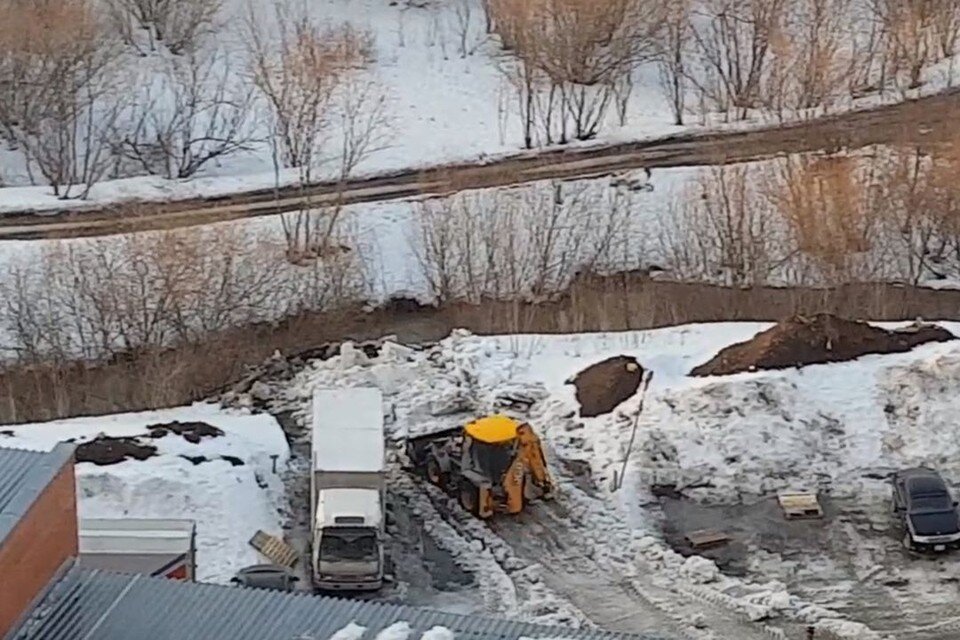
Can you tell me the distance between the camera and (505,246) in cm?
3659

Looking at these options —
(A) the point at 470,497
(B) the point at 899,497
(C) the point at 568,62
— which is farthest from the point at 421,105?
(B) the point at 899,497

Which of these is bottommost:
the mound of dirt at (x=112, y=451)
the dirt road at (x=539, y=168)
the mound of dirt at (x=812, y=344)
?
the mound of dirt at (x=112, y=451)

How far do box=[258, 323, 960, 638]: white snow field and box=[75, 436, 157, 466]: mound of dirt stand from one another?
410 centimetres

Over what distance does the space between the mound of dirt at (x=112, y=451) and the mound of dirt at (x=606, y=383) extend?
7783mm

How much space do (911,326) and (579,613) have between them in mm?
10931

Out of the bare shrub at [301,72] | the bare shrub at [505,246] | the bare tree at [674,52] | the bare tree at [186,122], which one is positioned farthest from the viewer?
the bare tree at [674,52]

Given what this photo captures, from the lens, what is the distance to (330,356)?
32.5 meters

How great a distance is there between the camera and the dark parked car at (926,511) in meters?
25.4

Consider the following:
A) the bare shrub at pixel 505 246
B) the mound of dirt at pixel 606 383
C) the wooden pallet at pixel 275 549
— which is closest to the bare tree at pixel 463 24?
the bare shrub at pixel 505 246

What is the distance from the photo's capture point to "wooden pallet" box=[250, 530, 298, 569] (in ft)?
82.4

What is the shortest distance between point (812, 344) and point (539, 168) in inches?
503

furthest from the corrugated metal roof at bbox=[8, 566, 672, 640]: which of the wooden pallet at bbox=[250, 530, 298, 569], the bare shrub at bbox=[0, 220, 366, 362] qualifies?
the bare shrub at bbox=[0, 220, 366, 362]

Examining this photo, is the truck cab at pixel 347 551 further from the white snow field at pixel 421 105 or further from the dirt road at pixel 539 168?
the white snow field at pixel 421 105

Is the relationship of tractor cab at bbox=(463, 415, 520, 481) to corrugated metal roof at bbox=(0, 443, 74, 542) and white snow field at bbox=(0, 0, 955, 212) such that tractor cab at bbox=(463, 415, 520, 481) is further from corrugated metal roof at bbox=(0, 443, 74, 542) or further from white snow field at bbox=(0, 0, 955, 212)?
white snow field at bbox=(0, 0, 955, 212)
